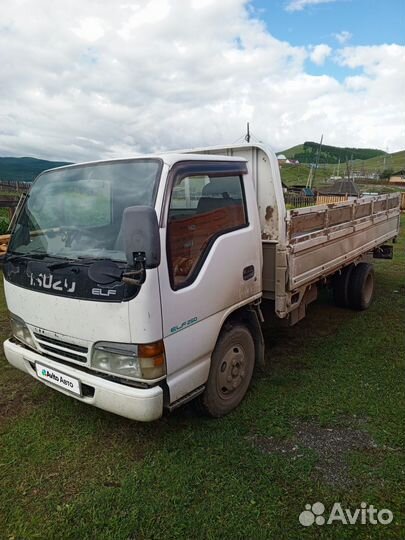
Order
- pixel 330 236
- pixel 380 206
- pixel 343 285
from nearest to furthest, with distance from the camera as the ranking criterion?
pixel 330 236 → pixel 343 285 → pixel 380 206

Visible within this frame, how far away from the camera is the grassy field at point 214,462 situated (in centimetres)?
215

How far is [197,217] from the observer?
8.89 feet

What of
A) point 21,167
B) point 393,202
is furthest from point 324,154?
point 393,202

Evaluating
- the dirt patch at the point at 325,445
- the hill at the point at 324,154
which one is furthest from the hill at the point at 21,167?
the hill at the point at 324,154

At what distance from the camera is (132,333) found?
2.29 metres

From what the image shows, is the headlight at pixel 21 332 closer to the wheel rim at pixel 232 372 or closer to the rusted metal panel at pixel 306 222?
the wheel rim at pixel 232 372

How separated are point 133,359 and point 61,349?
633 mm

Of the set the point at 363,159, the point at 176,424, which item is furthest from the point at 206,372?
the point at 363,159

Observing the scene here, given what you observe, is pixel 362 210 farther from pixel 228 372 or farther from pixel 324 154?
pixel 324 154

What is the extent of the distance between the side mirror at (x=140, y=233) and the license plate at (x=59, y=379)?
102 cm

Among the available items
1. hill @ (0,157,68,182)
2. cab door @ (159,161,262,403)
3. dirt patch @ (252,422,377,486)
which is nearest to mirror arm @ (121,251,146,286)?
cab door @ (159,161,262,403)

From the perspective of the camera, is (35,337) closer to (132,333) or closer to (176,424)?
(132,333)

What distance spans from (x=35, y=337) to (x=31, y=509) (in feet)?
3.61

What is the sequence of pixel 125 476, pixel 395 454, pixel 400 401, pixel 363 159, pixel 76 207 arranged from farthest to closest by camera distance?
1. pixel 363 159
2. pixel 400 401
3. pixel 76 207
4. pixel 395 454
5. pixel 125 476
